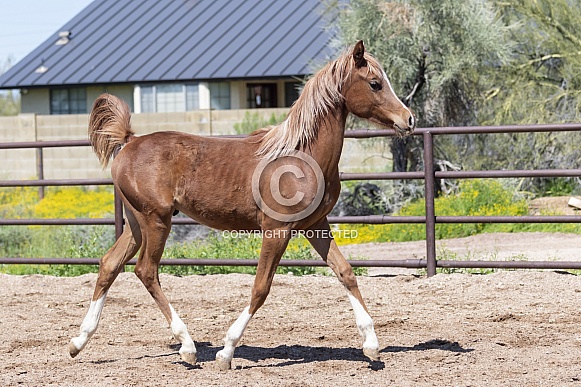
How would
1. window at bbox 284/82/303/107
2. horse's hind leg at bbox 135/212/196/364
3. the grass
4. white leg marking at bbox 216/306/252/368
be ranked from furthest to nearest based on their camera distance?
window at bbox 284/82/303/107, the grass, horse's hind leg at bbox 135/212/196/364, white leg marking at bbox 216/306/252/368

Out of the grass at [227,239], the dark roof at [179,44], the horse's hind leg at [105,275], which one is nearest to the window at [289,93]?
the dark roof at [179,44]

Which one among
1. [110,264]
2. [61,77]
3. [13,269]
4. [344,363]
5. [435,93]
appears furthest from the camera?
[61,77]

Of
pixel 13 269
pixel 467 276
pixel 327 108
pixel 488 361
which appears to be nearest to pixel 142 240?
pixel 327 108

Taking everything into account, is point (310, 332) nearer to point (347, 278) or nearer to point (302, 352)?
point (302, 352)

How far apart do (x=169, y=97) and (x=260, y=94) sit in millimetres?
2777

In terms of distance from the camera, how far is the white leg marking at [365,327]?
15.4 ft

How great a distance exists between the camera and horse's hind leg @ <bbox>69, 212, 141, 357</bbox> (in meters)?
4.92

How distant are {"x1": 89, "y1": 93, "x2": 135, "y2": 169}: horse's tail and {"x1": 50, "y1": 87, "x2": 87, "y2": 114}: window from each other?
20711 millimetres

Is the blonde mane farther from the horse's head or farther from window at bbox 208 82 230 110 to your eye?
window at bbox 208 82 230 110

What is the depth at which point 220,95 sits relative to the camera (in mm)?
24172

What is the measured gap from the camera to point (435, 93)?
13781 mm

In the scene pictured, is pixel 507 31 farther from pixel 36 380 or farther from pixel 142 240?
pixel 36 380

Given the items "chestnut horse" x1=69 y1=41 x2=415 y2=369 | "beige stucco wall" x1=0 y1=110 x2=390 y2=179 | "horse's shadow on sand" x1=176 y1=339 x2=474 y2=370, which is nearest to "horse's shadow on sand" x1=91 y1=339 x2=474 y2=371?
"horse's shadow on sand" x1=176 y1=339 x2=474 y2=370

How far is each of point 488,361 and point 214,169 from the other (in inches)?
76.0
